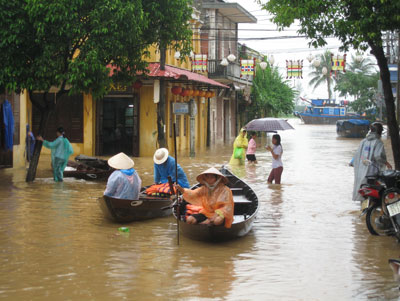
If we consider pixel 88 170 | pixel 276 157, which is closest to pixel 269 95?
pixel 88 170

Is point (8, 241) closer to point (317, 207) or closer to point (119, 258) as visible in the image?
point (119, 258)

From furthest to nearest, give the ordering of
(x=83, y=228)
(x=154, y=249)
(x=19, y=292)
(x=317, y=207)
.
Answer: (x=317, y=207) → (x=83, y=228) → (x=154, y=249) → (x=19, y=292)

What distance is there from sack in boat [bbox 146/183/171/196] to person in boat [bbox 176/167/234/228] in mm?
2135

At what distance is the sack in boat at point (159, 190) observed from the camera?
→ 11.3 m

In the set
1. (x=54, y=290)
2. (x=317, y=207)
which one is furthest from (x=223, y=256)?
(x=317, y=207)

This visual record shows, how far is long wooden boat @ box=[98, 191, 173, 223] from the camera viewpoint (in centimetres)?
1025

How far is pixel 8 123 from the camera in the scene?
58.7ft

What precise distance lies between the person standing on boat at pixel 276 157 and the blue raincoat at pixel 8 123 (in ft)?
25.0

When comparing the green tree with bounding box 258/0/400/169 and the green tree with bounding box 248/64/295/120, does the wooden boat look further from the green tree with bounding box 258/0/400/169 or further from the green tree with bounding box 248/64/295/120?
the green tree with bounding box 248/64/295/120

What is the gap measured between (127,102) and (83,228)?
1637 cm

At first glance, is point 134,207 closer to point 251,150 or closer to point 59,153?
point 59,153

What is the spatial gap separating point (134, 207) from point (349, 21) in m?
5.17

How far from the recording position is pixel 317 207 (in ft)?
42.4

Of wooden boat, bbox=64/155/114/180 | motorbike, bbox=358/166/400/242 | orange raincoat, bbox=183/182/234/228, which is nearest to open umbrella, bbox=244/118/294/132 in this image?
wooden boat, bbox=64/155/114/180
